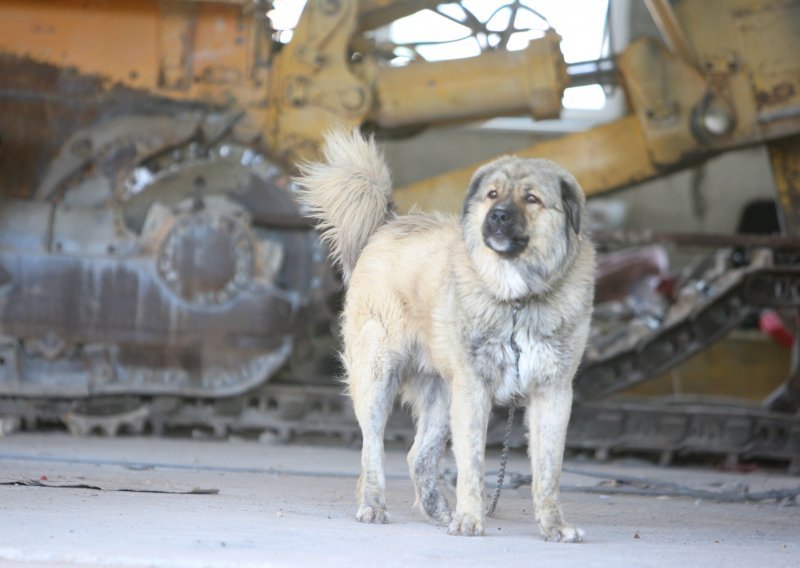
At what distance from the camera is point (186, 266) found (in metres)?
7.76

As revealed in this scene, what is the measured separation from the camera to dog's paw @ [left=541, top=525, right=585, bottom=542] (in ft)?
14.2

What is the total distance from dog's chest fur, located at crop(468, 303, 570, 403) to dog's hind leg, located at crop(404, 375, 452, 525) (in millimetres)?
642

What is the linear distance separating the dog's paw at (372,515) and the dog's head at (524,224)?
975 mm

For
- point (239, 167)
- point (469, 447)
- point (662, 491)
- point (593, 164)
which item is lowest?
point (662, 491)

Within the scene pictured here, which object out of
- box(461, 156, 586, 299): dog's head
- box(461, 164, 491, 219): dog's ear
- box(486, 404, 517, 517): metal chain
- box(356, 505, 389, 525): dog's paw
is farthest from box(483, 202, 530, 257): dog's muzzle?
box(356, 505, 389, 525): dog's paw

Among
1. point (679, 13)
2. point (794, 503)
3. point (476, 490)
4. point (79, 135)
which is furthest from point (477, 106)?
point (476, 490)

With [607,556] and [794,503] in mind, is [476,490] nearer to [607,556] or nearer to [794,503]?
[607,556]

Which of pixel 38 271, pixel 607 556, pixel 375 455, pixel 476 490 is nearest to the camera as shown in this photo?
pixel 607 556

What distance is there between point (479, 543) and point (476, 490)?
0.30 m

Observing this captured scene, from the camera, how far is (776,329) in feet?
37.3

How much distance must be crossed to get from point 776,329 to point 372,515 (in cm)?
759

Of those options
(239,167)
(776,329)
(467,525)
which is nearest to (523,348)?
(467,525)

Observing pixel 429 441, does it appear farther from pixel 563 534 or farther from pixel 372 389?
pixel 563 534

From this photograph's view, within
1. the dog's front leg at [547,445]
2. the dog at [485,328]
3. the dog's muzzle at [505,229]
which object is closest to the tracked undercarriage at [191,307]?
the dog at [485,328]
